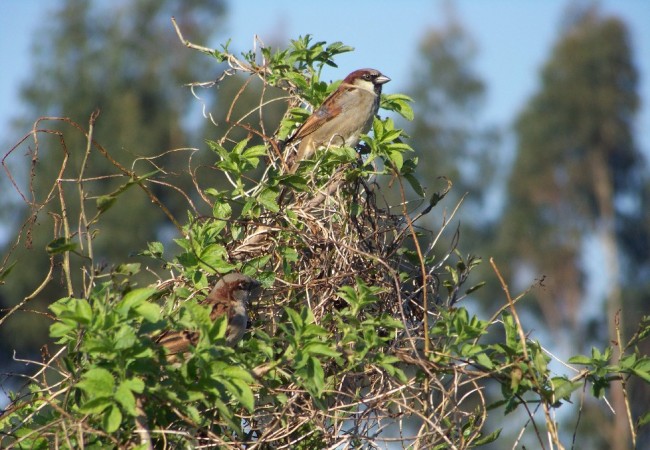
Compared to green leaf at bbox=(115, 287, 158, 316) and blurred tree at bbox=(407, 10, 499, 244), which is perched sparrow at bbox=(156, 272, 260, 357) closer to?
green leaf at bbox=(115, 287, 158, 316)

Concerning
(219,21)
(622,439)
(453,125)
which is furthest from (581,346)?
(219,21)

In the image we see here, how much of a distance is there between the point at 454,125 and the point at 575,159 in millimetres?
4001

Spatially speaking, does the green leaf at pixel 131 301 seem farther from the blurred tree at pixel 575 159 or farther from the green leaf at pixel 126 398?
the blurred tree at pixel 575 159

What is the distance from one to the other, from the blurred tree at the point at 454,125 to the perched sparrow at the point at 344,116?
22.6 m

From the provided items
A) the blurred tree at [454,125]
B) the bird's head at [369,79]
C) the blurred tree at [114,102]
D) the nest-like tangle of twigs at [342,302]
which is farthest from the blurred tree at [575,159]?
the nest-like tangle of twigs at [342,302]

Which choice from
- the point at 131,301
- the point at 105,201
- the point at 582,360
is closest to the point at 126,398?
the point at 131,301

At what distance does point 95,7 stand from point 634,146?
51.6 feet

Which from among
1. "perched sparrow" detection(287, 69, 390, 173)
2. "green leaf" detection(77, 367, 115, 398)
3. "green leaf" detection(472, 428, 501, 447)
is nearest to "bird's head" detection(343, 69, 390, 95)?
"perched sparrow" detection(287, 69, 390, 173)

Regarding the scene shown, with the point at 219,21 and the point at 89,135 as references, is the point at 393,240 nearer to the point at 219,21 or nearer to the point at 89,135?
the point at 89,135

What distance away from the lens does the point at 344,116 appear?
186 inches

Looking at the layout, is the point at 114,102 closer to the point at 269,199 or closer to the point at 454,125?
the point at 454,125

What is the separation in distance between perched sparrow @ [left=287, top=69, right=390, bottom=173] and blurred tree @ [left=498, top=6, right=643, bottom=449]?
2212 cm

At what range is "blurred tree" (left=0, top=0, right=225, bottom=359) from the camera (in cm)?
2241

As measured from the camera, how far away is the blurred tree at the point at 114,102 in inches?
882
